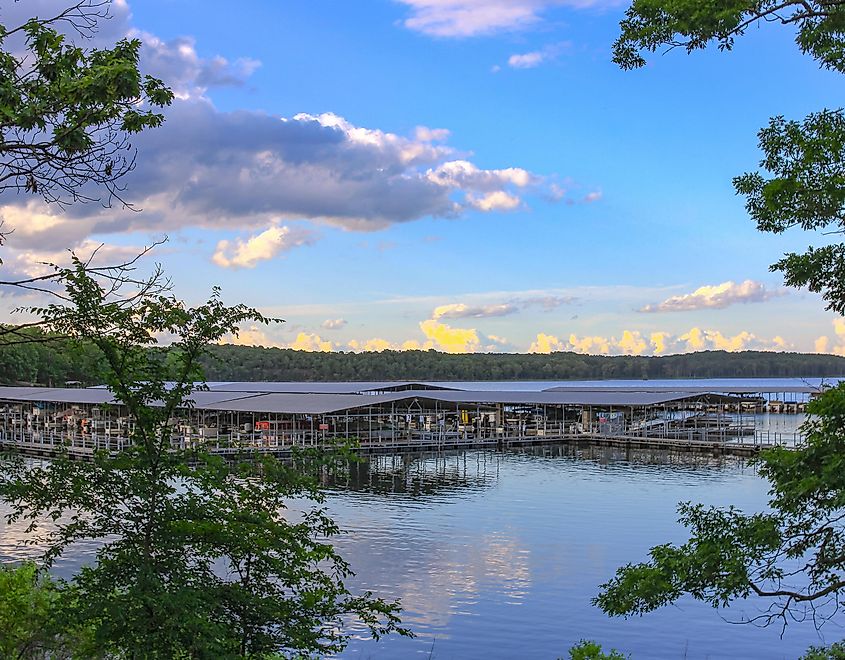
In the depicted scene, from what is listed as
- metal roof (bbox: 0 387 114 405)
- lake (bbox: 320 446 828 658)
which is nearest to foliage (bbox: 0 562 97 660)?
lake (bbox: 320 446 828 658)

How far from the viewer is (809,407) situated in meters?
8.55

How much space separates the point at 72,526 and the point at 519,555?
16770 mm

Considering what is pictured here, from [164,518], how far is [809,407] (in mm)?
Answer: 6125

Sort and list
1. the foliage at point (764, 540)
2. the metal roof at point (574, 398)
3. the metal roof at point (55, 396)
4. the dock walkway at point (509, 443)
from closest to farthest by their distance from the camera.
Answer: the foliage at point (764, 540) < the dock walkway at point (509, 443) < the metal roof at point (55, 396) < the metal roof at point (574, 398)

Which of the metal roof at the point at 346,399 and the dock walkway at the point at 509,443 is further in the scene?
the dock walkway at the point at 509,443

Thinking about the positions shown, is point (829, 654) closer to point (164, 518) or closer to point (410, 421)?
point (164, 518)

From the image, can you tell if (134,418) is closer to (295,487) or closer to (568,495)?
(295,487)

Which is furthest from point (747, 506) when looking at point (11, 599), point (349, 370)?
point (349, 370)

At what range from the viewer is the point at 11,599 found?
10.4 metres

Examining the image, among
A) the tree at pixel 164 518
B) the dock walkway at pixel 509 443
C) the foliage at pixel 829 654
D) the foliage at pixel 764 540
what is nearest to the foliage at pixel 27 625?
the tree at pixel 164 518

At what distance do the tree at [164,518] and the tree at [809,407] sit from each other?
3.09m

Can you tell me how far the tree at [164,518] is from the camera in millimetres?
7203

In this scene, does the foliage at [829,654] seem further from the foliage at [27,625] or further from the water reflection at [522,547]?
the foliage at [27,625]

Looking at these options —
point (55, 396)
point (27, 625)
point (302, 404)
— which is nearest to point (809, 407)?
point (27, 625)
